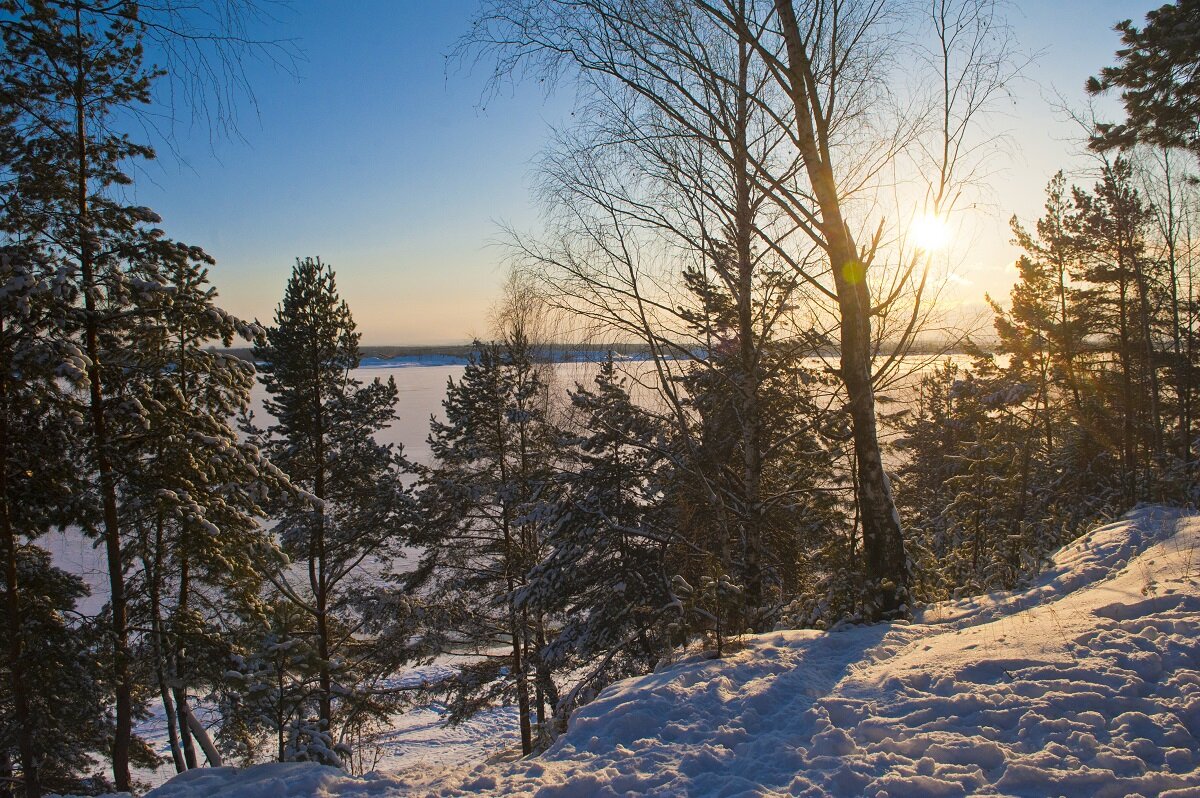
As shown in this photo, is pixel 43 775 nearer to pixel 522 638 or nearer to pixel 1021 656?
pixel 522 638

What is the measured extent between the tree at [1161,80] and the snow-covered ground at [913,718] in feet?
22.1

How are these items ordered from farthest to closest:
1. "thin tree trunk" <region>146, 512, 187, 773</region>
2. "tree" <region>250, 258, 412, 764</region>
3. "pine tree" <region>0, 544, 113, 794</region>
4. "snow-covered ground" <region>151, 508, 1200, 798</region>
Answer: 1. "tree" <region>250, 258, 412, 764</region>
2. "thin tree trunk" <region>146, 512, 187, 773</region>
3. "pine tree" <region>0, 544, 113, 794</region>
4. "snow-covered ground" <region>151, 508, 1200, 798</region>

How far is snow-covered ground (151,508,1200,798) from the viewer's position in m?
2.76

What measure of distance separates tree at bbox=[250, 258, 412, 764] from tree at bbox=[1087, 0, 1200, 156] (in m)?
14.3

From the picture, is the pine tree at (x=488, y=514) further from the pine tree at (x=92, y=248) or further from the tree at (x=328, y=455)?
the pine tree at (x=92, y=248)

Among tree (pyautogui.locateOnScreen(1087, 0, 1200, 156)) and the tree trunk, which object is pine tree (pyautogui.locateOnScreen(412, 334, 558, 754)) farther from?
tree (pyautogui.locateOnScreen(1087, 0, 1200, 156))

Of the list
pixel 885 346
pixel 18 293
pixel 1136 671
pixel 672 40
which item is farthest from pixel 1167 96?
pixel 18 293

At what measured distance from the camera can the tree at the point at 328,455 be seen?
12.5 meters

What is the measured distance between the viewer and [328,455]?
13.1 meters

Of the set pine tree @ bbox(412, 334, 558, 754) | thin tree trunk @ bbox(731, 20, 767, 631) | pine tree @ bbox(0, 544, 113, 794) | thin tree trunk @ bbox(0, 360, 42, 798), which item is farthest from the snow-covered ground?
pine tree @ bbox(412, 334, 558, 754)

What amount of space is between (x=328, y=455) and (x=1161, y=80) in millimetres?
15637

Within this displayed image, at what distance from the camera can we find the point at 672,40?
→ 6004 mm

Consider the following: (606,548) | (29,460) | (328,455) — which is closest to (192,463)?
(29,460)

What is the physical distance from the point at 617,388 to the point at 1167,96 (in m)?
9.28
